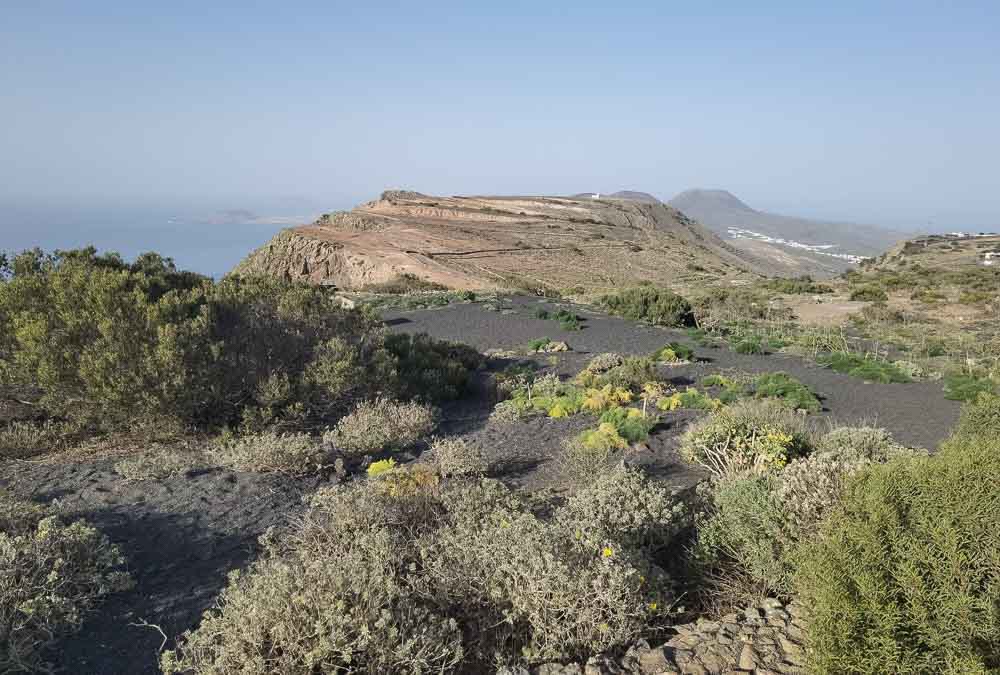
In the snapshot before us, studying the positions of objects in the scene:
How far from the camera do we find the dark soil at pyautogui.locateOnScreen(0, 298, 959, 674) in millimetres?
3246

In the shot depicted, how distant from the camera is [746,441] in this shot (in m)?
5.62

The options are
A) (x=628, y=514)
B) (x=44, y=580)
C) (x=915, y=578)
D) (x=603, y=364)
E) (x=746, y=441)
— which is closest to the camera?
(x=915, y=578)

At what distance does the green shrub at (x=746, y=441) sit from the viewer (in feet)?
16.9

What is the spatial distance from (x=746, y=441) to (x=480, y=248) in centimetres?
2066

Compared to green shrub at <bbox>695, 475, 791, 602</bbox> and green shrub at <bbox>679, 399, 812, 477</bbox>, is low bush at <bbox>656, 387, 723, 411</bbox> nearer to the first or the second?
green shrub at <bbox>679, 399, 812, 477</bbox>

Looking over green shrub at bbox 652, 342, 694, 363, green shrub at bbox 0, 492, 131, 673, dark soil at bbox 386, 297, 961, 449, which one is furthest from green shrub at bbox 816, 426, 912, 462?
green shrub at bbox 0, 492, 131, 673

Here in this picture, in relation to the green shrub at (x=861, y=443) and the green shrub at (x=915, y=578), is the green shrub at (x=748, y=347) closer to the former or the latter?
the green shrub at (x=861, y=443)

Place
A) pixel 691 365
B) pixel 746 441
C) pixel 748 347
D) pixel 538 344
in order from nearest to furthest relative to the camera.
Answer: pixel 746 441
pixel 691 365
pixel 748 347
pixel 538 344

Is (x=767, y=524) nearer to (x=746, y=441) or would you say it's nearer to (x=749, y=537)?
(x=749, y=537)

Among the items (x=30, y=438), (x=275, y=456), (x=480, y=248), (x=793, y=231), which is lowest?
(x=30, y=438)

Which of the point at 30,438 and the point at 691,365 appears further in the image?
the point at 691,365

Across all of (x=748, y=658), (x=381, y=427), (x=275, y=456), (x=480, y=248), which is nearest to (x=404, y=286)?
(x=480, y=248)

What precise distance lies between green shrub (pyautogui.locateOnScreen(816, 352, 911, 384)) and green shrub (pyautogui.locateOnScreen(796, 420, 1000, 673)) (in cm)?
812

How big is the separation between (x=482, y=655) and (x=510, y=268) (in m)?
21.9
